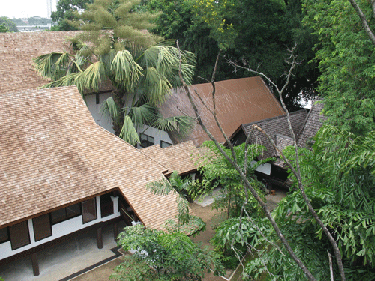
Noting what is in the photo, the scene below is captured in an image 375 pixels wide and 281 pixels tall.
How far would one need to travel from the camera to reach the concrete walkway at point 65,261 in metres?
11.2

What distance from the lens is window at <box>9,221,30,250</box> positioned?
1028 cm

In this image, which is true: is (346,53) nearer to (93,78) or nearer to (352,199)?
(352,199)

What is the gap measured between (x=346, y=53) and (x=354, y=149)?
21.9ft

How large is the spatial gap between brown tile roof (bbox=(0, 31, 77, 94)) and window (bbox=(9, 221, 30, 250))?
30.3 ft

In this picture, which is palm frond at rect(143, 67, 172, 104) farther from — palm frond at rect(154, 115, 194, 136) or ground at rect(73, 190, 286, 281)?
ground at rect(73, 190, 286, 281)

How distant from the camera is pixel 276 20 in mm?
22078

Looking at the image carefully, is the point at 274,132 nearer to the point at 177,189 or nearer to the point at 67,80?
the point at 177,189

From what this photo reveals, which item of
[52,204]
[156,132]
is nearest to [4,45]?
[156,132]

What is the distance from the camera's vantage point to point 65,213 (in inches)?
449

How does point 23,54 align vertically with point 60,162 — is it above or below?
above

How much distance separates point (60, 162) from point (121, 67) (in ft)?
18.1

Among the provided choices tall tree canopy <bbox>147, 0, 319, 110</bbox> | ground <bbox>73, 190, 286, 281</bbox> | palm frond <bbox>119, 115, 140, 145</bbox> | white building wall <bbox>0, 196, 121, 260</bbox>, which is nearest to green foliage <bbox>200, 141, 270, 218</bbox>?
ground <bbox>73, 190, 286, 281</bbox>

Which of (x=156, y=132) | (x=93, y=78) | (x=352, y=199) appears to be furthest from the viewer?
(x=156, y=132)

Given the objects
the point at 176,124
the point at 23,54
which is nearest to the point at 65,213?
the point at 176,124
